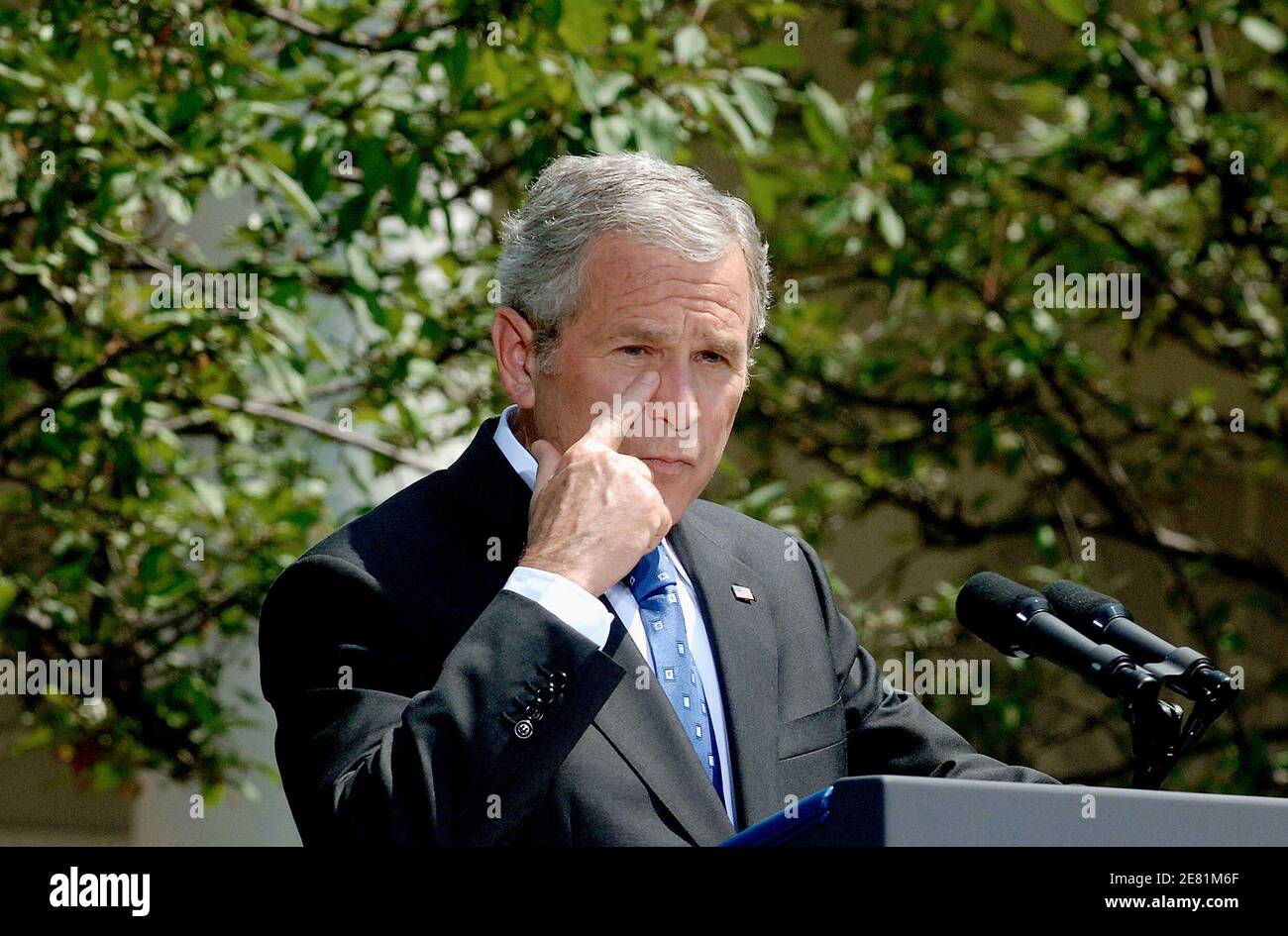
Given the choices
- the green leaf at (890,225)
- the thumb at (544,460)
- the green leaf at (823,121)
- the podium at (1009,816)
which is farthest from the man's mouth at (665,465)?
the green leaf at (890,225)

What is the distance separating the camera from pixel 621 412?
6.85 ft

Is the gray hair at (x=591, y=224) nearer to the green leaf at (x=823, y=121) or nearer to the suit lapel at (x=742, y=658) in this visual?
the suit lapel at (x=742, y=658)

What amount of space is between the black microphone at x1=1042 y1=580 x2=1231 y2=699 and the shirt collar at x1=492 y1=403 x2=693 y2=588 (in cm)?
55

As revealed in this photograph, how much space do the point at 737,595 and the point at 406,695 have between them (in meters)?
0.54

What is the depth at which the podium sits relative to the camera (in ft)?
4.33

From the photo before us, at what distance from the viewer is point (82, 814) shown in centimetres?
834

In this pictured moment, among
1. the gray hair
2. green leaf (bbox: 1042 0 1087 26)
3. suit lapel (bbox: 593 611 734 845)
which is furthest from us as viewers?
green leaf (bbox: 1042 0 1087 26)

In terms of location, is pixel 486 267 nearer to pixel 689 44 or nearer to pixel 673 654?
pixel 689 44

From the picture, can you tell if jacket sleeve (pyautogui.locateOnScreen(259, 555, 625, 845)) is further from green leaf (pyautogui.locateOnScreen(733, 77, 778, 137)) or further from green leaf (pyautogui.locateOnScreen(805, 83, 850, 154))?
green leaf (pyautogui.locateOnScreen(805, 83, 850, 154))

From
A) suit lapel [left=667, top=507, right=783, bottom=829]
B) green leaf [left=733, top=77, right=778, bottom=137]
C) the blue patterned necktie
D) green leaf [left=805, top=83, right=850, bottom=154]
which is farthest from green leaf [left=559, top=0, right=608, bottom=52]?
the blue patterned necktie

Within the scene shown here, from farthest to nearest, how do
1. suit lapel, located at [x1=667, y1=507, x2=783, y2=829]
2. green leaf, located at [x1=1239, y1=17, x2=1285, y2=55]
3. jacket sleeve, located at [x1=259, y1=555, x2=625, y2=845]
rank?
green leaf, located at [x1=1239, y1=17, x2=1285, y2=55] < suit lapel, located at [x1=667, y1=507, x2=783, y2=829] < jacket sleeve, located at [x1=259, y1=555, x2=625, y2=845]

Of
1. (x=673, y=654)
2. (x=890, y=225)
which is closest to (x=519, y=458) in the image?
(x=673, y=654)

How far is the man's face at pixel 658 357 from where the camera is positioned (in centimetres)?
214

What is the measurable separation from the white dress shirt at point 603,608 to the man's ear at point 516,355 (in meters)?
0.06
